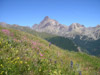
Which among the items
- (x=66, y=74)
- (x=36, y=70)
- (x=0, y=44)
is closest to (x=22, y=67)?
(x=36, y=70)

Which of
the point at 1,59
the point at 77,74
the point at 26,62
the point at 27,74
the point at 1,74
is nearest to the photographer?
the point at 1,74

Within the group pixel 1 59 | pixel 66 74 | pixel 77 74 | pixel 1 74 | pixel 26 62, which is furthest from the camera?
pixel 77 74

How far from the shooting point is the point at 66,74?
5293 mm

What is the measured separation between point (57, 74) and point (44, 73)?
78 cm

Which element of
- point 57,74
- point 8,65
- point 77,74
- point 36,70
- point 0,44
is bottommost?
point 77,74

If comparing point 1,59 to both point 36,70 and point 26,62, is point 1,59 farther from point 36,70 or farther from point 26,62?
point 36,70

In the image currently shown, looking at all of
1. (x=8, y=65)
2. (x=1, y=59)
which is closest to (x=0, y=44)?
(x=1, y=59)

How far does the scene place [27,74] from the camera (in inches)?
159

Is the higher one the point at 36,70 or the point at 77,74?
the point at 36,70

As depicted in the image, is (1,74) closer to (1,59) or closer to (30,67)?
(1,59)

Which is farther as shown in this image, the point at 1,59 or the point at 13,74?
the point at 1,59

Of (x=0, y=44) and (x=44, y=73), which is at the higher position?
(x=0, y=44)

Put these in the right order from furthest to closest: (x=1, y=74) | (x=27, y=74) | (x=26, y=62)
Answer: (x=26, y=62) < (x=27, y=74) < (x=1, y=74)

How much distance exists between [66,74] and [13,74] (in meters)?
2.91
